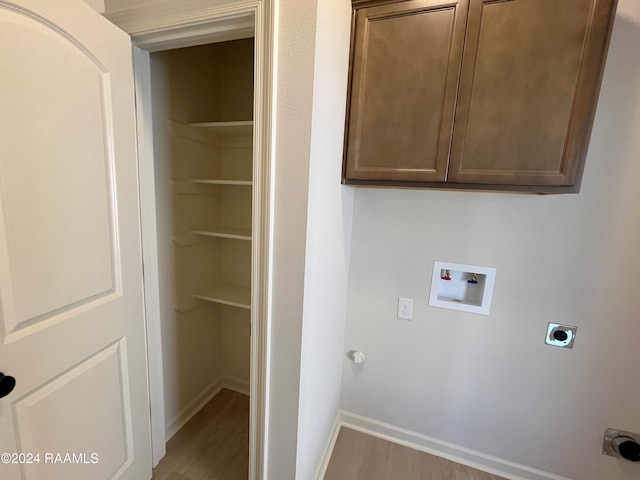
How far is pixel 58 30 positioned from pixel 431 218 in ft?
5.47

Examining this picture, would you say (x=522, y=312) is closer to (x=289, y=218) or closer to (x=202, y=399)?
(x=289, y=218)

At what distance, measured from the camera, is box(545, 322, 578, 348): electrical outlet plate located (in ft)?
4.50

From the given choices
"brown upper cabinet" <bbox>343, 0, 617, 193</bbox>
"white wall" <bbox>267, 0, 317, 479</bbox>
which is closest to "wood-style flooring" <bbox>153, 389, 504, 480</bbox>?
"white wall" <bbox>267, 0, 317, 479</bbox>

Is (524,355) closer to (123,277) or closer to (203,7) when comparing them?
(123,277)

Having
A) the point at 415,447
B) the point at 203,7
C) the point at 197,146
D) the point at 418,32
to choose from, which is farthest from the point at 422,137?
the point at 415,447

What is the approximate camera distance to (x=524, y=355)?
1461 mm

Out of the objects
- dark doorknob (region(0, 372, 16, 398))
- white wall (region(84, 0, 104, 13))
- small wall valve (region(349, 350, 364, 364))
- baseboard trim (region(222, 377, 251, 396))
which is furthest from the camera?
baseboard trim (region(222, 377, 251, 396))

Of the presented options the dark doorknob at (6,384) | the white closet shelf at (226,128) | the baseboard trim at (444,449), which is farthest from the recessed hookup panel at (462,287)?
the dark doorknob at (6,384)

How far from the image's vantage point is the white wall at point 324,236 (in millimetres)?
976

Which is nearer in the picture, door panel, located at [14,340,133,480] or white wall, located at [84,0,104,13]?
door panel, located at [14,340,133,480]

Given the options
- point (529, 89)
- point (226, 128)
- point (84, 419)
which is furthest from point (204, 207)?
point (529, 89)

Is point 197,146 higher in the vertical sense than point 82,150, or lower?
A: higher

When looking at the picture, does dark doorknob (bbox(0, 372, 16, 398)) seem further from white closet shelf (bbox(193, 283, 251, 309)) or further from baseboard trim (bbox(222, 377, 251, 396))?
baseboard trim (bbox(222, 377, 251, 396))

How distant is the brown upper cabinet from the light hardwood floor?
61.9 inches
